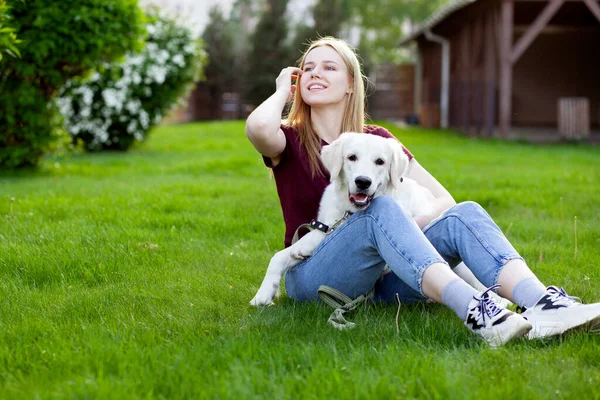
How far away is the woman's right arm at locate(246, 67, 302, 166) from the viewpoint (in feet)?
11.6

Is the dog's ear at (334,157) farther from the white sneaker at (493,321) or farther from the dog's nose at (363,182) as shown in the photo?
the white sneaker at (493,321)

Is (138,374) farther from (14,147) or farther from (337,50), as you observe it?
(14,147)

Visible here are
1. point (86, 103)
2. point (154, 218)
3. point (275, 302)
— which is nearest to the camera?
point (275, 302)

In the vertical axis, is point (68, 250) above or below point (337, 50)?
below

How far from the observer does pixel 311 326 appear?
325 cm

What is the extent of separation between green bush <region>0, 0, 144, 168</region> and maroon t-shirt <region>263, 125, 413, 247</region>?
17.6 ft

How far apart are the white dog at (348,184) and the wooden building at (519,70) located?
13.7 metres

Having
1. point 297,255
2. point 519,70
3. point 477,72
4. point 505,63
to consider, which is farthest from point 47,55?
point 519,70

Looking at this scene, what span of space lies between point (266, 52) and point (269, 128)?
27.5m

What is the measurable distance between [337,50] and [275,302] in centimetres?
146

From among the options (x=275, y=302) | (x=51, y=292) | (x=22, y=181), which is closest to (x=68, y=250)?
(x=51, y=292)

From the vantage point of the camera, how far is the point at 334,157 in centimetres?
357

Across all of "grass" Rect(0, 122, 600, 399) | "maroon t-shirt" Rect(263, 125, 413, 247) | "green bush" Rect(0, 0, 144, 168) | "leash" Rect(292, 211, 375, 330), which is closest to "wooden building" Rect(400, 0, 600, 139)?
"green bush" Rect(0, 0, 144, 168)

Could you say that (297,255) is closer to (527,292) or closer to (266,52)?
(527,292)
